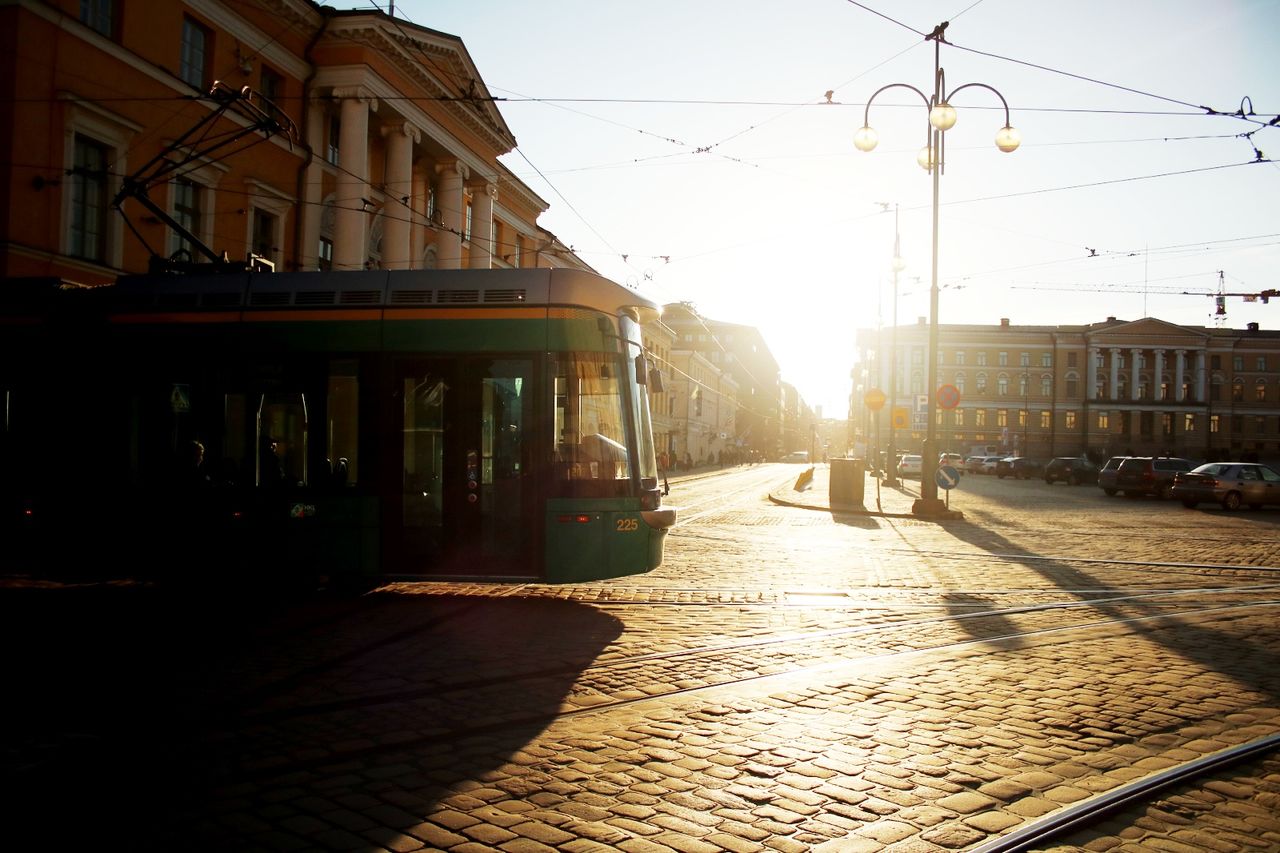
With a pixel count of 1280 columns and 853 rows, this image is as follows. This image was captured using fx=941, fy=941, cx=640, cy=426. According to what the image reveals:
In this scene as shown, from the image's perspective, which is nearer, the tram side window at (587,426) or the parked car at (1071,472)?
the tram side window at (587,426)

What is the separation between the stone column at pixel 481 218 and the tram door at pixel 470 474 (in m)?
29.1

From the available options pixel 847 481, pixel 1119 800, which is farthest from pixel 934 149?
pixel 1119 800

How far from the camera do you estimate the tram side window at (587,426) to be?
917 centimetres

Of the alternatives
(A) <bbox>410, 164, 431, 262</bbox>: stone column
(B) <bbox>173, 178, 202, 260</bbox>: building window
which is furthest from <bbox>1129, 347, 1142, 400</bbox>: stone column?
(B) <bbox>173, 178, 202, 260</bbox>: building window

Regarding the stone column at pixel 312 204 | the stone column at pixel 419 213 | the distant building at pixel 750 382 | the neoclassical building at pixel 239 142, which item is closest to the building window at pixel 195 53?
the neoclassical building at pixel 239 142

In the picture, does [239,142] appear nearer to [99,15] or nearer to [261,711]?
[99,15]

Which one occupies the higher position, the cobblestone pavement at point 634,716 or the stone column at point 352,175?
the stone column at point 352,175

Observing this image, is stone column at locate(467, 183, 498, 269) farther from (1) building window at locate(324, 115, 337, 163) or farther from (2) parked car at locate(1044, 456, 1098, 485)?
(2) parked car at locate(1044, 456, 1098, 485)

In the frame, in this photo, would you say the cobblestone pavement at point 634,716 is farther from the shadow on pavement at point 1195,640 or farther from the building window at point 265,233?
the building window at point 265,233

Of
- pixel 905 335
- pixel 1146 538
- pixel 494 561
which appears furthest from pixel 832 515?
pixel 905 335

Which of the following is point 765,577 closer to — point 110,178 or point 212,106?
point 110,178

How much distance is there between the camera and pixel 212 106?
22750 millimetres

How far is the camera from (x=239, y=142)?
80.1ft

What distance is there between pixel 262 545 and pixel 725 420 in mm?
103114
